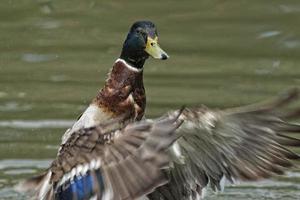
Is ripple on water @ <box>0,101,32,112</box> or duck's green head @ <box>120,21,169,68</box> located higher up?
duck's green head @ <box>120,21,169,68</box>

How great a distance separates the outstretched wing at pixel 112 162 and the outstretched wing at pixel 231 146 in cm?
77

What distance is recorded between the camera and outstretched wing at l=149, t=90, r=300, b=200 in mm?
8531

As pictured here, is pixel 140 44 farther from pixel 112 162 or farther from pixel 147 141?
pixel 147 141

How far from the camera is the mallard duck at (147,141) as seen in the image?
7676 millimetres

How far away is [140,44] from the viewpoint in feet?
29.1

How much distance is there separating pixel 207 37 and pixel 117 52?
106 centimetres

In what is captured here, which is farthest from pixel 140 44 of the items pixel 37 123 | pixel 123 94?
pixel 37 123

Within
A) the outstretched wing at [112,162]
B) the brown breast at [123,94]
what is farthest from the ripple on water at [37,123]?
the outstretched wing at [112,162]

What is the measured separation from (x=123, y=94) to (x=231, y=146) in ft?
2.66

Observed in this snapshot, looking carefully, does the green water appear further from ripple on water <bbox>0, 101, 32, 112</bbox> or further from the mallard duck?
the mallard duck

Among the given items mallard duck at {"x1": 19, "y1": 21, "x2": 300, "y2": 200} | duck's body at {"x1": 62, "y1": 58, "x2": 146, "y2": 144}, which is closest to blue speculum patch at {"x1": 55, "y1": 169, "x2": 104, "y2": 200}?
mallard duck at {"x1": 19, "y1": 21, "x2": 300, "y2": 200}

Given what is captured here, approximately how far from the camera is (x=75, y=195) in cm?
798

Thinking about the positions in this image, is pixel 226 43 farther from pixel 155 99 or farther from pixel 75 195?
pixel 75 195

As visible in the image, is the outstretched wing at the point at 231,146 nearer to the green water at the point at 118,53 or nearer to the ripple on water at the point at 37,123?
the green water at the point at 118,53
